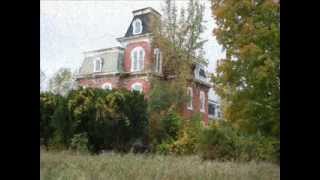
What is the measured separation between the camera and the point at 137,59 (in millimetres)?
3496

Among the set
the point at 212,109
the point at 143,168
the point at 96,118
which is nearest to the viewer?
the point at 143,168

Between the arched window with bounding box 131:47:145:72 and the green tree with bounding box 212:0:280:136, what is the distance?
577 millimetres

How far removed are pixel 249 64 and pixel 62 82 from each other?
1442 mm

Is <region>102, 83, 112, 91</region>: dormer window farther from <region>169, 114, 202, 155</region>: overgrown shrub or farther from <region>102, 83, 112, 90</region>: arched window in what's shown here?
<region>169, 114, 202, 155</region>: overgrown shrub

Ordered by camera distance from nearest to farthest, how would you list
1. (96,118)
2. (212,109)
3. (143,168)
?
(143,168), (212,109), (96,118)

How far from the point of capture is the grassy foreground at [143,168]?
131 inches

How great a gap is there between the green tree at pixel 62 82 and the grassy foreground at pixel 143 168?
1.59ft

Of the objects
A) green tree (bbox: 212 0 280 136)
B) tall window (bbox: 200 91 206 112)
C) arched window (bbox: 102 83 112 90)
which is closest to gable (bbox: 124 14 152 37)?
arched window (bbox: 102 83 112 90)

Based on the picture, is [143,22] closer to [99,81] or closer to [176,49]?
[176,49]

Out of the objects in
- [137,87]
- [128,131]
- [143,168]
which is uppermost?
[137,87]

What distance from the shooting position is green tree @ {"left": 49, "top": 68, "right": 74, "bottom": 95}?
11.3ft

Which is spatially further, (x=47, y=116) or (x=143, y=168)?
(x=47, y=116)

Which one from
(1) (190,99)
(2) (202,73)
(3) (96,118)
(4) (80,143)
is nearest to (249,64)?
(2) (202,73)

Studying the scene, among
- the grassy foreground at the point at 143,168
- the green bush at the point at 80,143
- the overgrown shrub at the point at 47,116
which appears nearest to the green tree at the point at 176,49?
the grassy foreground at the point at 143,168
